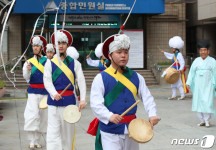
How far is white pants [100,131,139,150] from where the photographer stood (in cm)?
453

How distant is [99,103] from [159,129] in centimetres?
500

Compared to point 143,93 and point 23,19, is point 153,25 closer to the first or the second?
point 23,19

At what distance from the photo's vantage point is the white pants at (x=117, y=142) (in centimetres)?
453

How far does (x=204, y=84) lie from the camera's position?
386 inches

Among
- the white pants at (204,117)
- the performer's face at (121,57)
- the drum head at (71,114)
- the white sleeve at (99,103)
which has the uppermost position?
the performer's face at (121,57)

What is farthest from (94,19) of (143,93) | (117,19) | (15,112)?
(143,93)

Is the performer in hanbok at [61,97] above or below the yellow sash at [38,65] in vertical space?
below

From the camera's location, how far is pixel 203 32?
27328 millimetres

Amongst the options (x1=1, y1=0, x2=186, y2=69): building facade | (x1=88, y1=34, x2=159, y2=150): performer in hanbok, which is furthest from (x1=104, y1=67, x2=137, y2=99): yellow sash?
(x1=1, y1=0, x2=186, y2=69): building facade

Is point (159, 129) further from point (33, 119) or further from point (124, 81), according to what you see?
point (124, 81)

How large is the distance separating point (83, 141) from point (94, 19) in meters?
15.8

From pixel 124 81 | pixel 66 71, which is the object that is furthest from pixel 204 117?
pixel 124 81

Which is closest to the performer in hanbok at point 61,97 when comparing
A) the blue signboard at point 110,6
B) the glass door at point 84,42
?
the blue signboard at point 110,6

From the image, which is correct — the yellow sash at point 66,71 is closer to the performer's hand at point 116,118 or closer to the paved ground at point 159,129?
the paved ground at point 159,129
